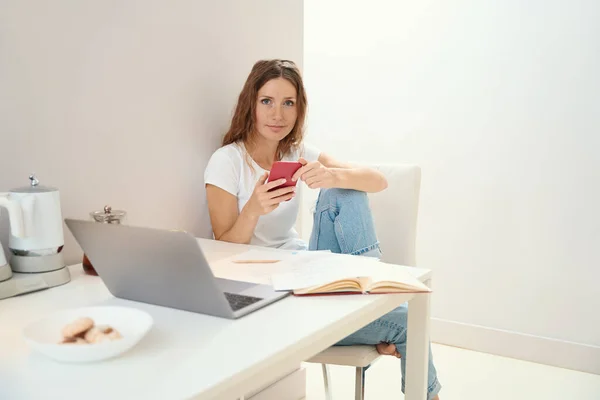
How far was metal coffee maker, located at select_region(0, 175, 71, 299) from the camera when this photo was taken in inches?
43.5

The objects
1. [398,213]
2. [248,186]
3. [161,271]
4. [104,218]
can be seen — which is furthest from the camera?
[398,213]

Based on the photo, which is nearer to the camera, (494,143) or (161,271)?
(161,271)

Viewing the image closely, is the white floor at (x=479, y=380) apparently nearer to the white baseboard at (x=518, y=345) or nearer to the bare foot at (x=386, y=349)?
the white baseboard at (x=518, y=345)

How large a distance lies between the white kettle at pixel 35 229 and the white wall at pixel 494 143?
2.07 meters

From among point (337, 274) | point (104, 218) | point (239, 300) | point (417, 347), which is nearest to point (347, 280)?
point (337, 274)

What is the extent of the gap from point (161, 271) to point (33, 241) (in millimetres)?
351

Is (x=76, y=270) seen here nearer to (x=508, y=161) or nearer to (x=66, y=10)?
(x=66, y=10)

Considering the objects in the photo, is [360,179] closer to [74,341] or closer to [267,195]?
[267,195]

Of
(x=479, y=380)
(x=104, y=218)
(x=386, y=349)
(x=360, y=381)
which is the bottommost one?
(x=479, y=380)

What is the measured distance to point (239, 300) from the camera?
1.04 meters

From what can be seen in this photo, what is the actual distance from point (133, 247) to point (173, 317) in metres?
0.14

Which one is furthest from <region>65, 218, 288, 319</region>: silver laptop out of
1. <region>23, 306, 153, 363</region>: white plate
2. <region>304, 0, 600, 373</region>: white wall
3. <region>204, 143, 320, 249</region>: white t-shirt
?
<region>304, 0, 600, 373</region>: white wall

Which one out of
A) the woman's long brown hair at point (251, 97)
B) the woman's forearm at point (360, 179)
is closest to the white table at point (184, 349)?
the woman's forearm at point (360, 179)

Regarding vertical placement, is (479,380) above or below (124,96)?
below
